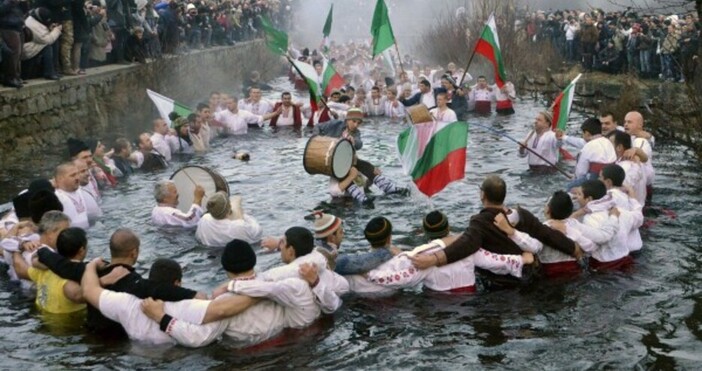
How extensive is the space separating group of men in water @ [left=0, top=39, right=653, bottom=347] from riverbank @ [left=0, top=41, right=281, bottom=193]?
15.0 feet

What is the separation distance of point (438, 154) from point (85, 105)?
34.5 ft

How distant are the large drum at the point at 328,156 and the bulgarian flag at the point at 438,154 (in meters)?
2.17

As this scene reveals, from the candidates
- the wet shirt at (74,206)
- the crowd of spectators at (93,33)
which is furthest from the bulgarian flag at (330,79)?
the wet shirt at (74,206)

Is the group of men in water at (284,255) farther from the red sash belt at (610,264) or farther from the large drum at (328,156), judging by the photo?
the large drum at (328,156)

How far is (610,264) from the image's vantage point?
32.0 feet

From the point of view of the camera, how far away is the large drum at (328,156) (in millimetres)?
13203

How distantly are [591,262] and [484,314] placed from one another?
5.29ft

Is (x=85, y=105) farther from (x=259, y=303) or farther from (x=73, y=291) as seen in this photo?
(x=259, y=303)

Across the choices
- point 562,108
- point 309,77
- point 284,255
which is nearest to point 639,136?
point 562,108

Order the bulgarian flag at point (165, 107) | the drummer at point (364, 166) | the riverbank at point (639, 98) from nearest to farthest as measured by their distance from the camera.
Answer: the drummer at point (364, 166) < the riverbank at point (639, 98) < the bulgarian flag at point (165, 107)

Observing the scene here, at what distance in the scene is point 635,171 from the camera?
36.8 feet

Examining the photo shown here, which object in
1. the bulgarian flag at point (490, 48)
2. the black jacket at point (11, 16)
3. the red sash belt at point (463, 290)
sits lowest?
the red sash belt at point (463, 290)

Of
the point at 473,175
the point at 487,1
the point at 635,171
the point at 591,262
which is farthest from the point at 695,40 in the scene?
the point at 591,262

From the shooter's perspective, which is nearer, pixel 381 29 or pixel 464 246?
pixel 464 246
